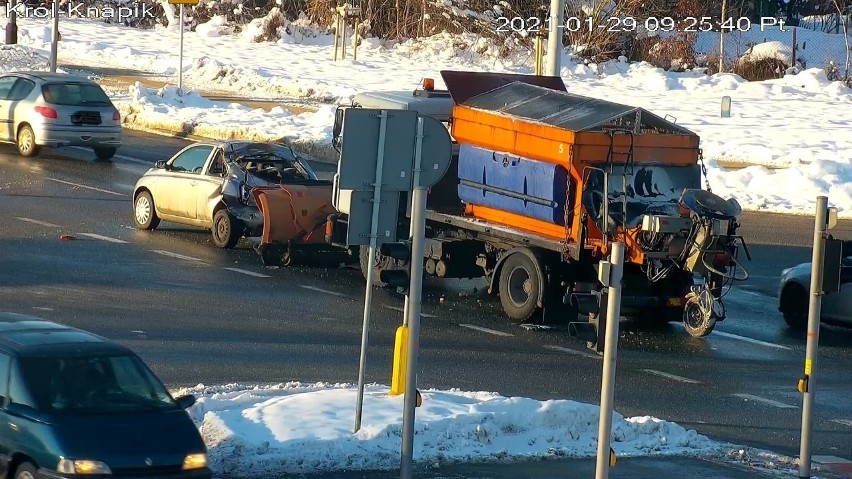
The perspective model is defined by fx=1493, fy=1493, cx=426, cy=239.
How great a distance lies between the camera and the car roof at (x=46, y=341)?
9852 mm

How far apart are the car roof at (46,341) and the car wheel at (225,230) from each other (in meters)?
10.5

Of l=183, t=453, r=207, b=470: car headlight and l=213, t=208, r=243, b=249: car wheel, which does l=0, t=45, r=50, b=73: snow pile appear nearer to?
l=213, t=208, r=243, b=249: car wheel

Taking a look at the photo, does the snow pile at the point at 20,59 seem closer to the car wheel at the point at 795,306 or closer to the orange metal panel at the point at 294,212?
the orange metal panel at the point at 294,212

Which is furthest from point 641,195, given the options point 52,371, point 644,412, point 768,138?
point 768,138

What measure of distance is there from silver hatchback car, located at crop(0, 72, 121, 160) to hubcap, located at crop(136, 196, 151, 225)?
6455mm

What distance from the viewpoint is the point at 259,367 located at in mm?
14555

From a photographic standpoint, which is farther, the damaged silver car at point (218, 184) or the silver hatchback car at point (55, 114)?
the silver hatchback car at point (55, 114)

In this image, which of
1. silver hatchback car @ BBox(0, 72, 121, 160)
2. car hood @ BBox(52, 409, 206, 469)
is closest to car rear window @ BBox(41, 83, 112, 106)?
silver hatchback car @ BBox(0, 72, 121, 160)

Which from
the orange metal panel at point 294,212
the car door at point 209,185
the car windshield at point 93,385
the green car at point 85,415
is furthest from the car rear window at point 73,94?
the car windshield at point 93,385

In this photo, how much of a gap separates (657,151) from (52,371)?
31.5ft

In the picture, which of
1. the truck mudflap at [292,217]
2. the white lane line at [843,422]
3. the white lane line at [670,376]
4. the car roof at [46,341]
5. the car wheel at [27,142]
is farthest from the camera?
the car wheel at [27,142]

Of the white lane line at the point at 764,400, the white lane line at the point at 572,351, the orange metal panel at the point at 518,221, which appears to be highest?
the orange metal panel at the point at 518,221

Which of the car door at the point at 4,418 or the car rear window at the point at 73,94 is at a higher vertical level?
the car rear window at the point at 73,94

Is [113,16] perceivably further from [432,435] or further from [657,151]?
[432,435]
